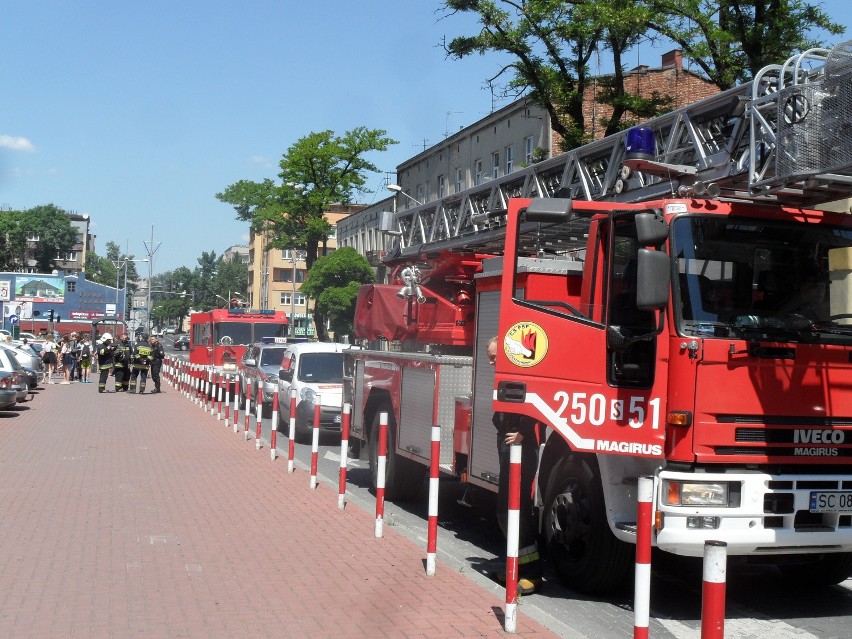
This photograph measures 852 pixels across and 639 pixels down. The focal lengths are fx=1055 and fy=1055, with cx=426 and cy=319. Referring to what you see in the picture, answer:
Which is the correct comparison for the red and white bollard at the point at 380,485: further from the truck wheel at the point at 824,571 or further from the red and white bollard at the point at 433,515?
the truck wheel at the point at 824,571

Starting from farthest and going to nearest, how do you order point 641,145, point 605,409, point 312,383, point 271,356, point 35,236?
point 35,236
point 271,356
point 312,383
point 641,145
point 605,409

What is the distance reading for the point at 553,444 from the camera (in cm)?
772

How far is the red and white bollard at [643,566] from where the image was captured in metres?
5.17

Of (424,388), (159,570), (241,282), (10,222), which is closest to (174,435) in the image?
(424,388)

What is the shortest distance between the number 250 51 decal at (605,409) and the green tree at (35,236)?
12983cm

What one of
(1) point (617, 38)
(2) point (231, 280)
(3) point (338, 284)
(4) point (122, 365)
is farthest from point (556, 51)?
(2) point (231, 280)

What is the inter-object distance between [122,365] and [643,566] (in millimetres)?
29527

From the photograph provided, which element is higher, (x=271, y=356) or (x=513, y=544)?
(x=271, y=356)

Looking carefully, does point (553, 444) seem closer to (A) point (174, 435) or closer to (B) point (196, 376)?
(A) point (174, 435)

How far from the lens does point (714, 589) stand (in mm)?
4215

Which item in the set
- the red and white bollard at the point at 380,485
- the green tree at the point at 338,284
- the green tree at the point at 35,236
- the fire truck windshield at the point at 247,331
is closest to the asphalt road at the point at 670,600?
the red and white bollard at the point at 380,485

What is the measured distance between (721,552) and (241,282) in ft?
592

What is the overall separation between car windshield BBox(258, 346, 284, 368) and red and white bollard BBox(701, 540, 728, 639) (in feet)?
70.0

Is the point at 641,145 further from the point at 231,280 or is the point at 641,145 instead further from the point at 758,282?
the point at 231,280
